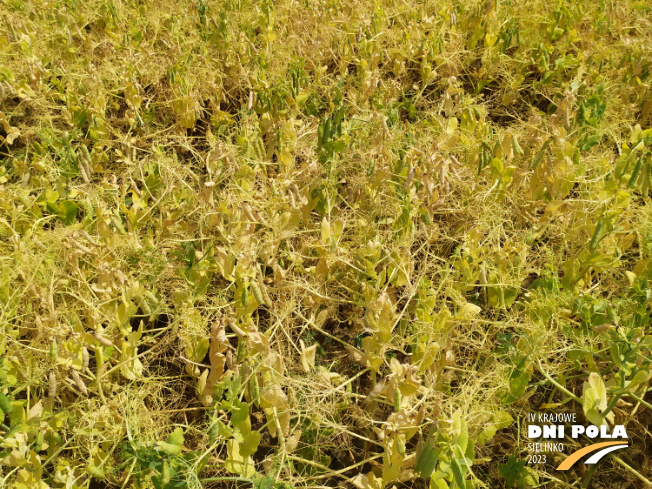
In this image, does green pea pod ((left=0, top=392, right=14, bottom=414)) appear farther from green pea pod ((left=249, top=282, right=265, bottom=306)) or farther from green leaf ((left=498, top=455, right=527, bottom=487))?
green leaf ((left=498, top=455, right=527, bottom=487))

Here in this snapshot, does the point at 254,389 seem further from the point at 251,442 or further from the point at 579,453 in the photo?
the point at 579,453

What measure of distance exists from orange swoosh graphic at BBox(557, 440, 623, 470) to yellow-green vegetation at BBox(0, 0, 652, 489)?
0.8 inches

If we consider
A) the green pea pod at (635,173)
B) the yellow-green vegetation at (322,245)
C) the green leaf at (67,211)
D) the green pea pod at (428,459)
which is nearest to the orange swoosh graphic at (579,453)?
the yellow-green vegetation at (322,245)

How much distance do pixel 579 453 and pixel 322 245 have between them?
85 cm

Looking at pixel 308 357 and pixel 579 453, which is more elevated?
pixel 308 357

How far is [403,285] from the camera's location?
1626 mm

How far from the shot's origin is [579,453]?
131cm

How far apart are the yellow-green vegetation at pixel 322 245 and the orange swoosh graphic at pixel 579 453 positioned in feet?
0.07

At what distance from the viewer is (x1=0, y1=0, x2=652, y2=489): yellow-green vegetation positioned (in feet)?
4.21

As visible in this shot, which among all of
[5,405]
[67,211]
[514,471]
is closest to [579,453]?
[514,471]

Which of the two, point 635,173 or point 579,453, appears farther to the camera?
point 635,173

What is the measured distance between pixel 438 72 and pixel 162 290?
152 centimetres

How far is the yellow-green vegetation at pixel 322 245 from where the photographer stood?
4.21ft

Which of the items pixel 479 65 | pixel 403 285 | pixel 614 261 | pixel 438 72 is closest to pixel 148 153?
pixel 403 285
